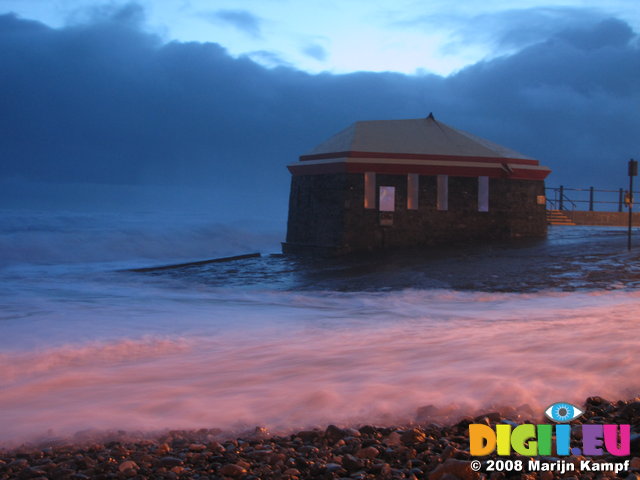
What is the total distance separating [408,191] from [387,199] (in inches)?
29.6

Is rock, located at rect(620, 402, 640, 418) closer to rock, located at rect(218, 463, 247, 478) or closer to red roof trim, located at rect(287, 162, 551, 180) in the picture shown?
rock, located at rect(218, 463, 247, 478)

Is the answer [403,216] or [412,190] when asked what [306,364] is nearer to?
[403,216]

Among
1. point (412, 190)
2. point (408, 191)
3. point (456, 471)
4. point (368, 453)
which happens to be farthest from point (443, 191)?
point (456, 471)

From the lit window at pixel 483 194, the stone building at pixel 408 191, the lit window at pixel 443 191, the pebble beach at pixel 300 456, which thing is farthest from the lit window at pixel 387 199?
the pebble beach at pixel 300 456

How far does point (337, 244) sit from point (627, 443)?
15754 millimetres

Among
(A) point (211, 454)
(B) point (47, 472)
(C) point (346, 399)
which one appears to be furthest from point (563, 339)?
(B) point (47, 472)

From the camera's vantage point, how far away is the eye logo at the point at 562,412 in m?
4.16

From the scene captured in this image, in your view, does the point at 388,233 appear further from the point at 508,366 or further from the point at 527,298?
the point at 508,366

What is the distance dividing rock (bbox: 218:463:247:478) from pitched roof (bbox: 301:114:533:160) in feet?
54.4

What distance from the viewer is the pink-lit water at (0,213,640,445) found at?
4680 millimetres

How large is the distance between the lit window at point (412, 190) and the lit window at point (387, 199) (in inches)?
21.9

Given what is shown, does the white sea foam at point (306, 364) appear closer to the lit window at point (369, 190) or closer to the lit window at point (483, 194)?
the lit window at point (369, 190)

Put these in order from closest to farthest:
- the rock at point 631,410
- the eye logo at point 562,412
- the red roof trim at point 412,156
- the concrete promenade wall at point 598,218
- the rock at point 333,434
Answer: the rock at point 333,434, the rock at point 631,410, the eye logo at point 562,412, the red roof trim at point 412,156, the concrete promenade wall at point 598,218

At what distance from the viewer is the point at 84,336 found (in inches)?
348
